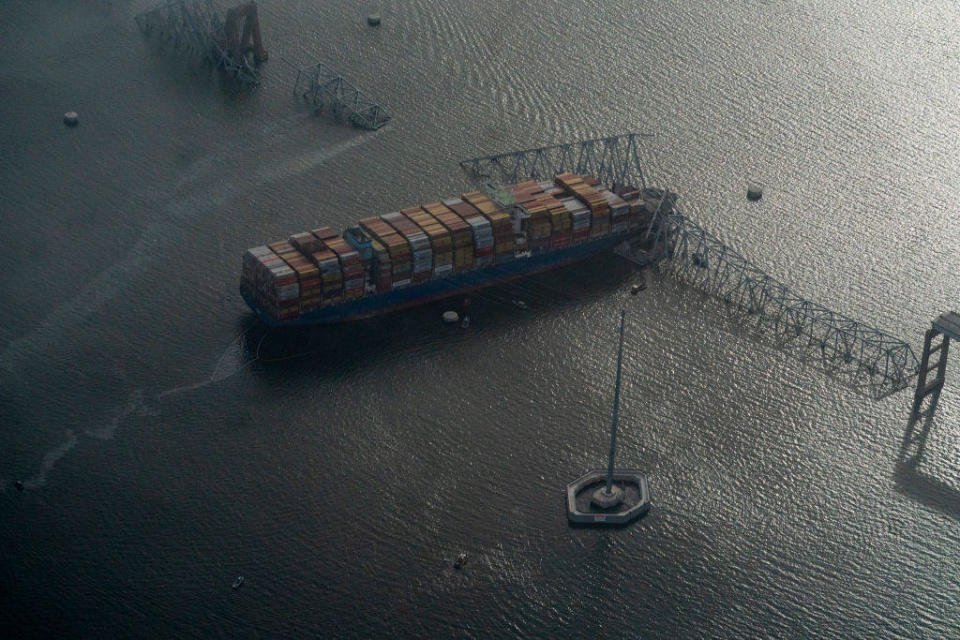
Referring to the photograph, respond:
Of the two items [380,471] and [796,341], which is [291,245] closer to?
[380,471]

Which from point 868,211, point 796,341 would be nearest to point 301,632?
point 796,341

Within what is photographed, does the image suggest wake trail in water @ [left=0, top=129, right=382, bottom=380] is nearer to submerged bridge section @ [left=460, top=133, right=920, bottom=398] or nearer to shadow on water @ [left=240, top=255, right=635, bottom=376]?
shadow on water @ [left=240, top=255, right=635, bottom=376]

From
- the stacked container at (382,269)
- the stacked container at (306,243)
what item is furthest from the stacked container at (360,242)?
the stacked container at (306,243)

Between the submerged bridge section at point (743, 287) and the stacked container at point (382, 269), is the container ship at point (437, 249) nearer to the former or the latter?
the stacked container at point (382, 269)

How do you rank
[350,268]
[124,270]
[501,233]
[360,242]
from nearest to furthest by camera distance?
[350,268], [360,242], [501,233], [124,270]

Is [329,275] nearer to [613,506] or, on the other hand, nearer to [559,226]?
[559,226]

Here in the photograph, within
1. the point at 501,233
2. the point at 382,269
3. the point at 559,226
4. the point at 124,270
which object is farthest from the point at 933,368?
the point at 124,270
